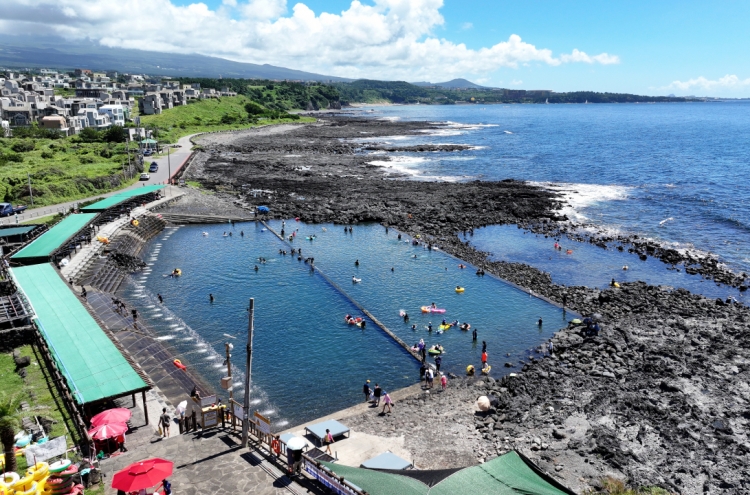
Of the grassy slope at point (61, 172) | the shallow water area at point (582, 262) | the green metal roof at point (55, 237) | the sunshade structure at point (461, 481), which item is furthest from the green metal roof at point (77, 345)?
the shallow water area at point (582, 262)

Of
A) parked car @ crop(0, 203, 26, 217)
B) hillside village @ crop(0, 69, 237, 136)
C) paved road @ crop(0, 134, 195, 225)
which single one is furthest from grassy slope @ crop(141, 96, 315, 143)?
parked car @ crop(0, 203, 26, 217)

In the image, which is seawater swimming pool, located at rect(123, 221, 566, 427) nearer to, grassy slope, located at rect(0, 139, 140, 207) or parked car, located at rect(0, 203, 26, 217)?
parked car, located at rect(0, 203, 26, 217)

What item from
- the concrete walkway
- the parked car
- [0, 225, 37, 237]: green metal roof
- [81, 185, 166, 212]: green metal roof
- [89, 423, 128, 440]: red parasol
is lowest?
the concrete walkway

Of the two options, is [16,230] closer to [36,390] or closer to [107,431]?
[36,390]

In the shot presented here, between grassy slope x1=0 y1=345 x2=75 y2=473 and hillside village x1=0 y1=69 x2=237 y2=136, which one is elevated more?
hillside village x1=0 y1=69 x2=237 y2=136

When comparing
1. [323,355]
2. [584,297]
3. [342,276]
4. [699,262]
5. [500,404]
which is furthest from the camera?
[699,262]

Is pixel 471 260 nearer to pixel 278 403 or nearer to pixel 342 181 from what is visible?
pixel 278 403

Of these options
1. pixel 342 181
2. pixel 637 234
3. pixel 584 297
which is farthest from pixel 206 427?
pixel 342 181
